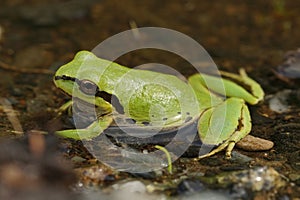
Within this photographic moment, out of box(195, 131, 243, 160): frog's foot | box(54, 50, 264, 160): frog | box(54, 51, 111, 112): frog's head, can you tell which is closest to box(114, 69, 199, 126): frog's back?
box(54, 50, 264, 160): frog

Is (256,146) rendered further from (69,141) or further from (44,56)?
(44,56)

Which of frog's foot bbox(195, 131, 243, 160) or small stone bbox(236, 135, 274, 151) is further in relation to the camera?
small stone bbox(236, 135, 274, 151)

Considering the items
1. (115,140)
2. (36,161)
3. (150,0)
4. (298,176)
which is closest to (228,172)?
(298,176)

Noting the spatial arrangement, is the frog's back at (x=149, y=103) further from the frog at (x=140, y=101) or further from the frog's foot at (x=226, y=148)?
the frog's foot at (x=226, y=148)

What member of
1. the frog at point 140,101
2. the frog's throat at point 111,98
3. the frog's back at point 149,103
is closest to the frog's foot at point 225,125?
the frog at point 140,101

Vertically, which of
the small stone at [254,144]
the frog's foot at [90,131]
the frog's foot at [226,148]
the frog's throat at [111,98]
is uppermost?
the small stone at [254,144]

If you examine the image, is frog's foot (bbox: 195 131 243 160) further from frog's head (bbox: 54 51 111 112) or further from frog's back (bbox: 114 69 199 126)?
frog's head (bbox: 54 51 111 112)

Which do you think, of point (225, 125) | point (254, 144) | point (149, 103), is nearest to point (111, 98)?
point (149, 103)
